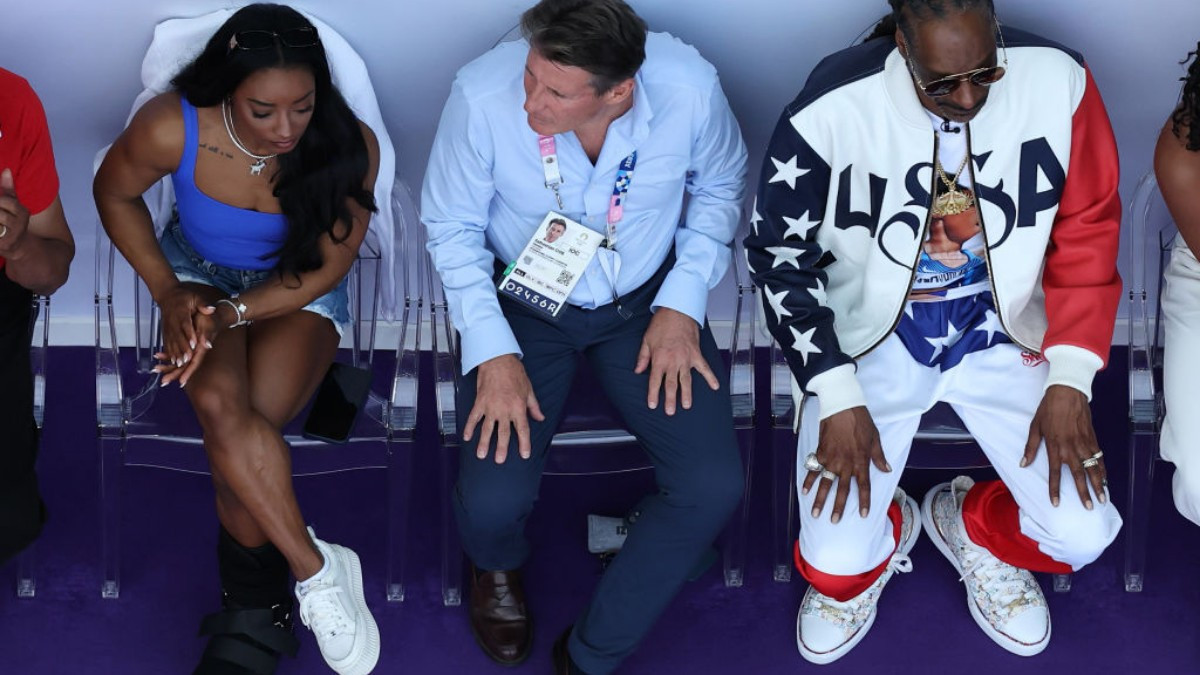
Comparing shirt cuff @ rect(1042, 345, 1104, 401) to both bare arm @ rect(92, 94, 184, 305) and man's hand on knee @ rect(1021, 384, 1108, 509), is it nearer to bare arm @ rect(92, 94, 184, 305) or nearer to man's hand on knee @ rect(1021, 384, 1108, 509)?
man's hand on knee @ rect(1021, 384, 1108, 509)

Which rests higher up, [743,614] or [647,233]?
[647,233]

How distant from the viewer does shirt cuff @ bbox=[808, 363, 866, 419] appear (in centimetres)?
302

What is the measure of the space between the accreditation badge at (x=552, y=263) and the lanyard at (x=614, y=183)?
0.10 ft

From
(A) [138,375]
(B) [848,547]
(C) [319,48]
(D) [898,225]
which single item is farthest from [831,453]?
(A) [138,375]

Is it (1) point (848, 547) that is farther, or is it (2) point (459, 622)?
(2) point (459, 622)

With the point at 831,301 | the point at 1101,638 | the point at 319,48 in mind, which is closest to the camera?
the point at 319,48

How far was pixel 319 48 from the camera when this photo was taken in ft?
9.59

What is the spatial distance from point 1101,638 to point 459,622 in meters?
1.47

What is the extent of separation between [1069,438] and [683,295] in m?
0.84

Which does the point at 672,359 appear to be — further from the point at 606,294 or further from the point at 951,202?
the point at 951,202

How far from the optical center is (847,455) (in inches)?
120

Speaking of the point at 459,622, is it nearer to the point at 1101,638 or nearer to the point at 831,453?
the point at 831,453

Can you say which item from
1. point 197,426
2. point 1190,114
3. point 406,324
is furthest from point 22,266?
point 1190,114

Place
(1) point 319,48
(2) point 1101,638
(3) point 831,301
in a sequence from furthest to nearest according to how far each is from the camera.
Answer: (2) point 1101,638, (3) point 831,301, (1) point 319,48
